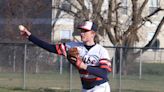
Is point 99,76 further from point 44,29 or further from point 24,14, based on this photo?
point 44,29

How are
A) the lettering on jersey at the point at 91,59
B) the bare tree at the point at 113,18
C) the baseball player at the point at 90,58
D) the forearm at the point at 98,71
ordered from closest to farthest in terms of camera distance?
the forearm at the point at 98,71, the baseball player at the point at 90,58, the lettering on jersey at the point at 91,59, the bare tree at the point at 113,18

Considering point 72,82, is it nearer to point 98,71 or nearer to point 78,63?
point 98,71

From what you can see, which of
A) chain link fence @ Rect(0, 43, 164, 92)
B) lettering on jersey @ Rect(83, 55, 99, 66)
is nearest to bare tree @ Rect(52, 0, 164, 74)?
chain link fence @ Rect(0, 43, 164, 92)

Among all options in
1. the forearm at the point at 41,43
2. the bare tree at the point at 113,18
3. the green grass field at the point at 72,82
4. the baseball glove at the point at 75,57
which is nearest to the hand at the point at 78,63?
the baseball glove at the point at 75,57

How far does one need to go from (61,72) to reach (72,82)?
67 cm

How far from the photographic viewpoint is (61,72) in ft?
70.2

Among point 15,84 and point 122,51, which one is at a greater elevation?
point 122,51

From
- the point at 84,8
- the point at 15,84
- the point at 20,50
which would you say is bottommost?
the point at 15,84

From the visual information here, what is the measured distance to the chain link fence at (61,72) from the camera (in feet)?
68.4

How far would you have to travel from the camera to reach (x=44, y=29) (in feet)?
134

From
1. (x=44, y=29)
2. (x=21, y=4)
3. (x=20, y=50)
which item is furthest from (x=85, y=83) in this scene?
(x=44, y=29)

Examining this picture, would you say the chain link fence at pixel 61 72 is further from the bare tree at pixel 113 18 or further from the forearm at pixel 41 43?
the forearm at pixel 41 43

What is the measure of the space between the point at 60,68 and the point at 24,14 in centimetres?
1471

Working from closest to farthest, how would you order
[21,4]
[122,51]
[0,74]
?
[122,51]
[0,74]
[21,4]
